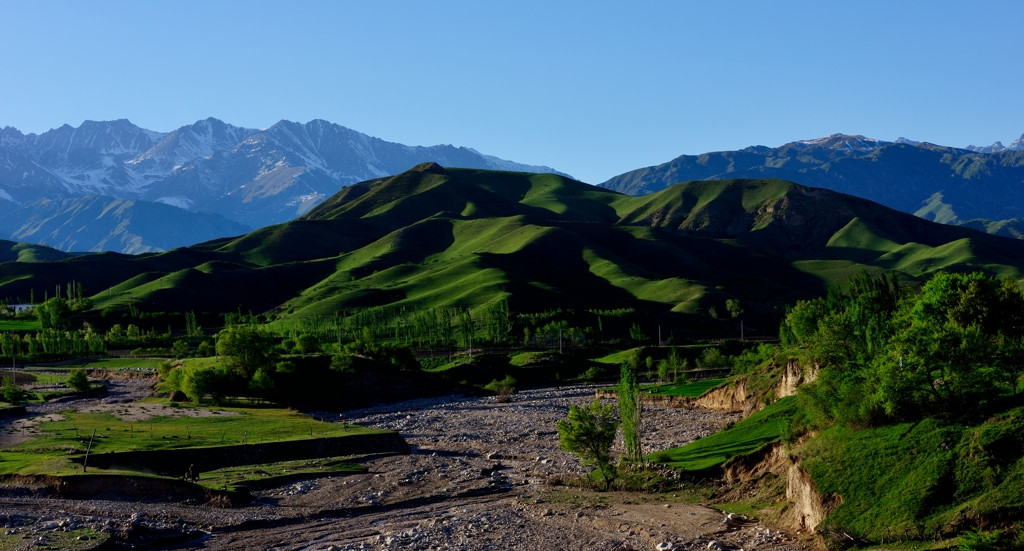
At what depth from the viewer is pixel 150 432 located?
285ft

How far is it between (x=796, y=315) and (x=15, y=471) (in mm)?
93008

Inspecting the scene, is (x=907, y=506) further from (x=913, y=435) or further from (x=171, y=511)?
(x=171, y=511)

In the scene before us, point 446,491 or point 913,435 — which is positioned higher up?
point 913,435

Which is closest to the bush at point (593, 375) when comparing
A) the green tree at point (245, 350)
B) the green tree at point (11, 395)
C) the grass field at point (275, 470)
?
the green tree at point (245, 350)

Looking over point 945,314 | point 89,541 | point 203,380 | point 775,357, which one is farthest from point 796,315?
point 89,541

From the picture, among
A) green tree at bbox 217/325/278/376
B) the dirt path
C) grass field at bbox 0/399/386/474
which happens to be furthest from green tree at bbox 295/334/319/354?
grass field at bbox 0/399/386/474

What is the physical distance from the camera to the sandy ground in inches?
1973

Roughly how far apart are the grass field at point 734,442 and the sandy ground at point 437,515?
6993mm

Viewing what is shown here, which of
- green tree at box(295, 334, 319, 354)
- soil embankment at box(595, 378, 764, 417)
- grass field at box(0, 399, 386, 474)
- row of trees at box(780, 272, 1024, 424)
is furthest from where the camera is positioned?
green tree at box(295, 334, 319, 354)

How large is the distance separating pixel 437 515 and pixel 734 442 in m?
24.9

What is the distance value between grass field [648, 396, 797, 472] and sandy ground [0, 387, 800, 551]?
6993mm

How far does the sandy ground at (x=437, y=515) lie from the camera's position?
1973 inches

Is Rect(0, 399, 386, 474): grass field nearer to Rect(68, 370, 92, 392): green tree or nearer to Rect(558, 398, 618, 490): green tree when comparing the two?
Rect(68, 370, 92, 392): green tree

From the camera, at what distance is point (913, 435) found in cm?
4791
